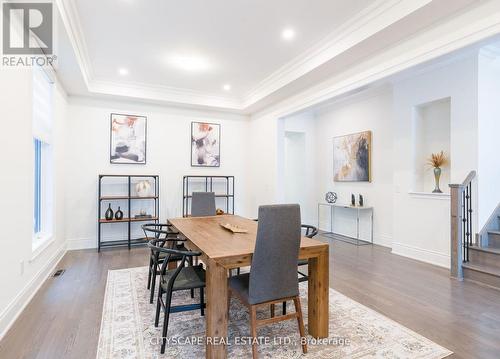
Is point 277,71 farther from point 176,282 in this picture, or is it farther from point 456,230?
point 176,282

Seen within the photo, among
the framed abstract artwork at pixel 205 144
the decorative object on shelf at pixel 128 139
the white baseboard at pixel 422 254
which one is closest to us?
the white baseboard at pixel 422 254

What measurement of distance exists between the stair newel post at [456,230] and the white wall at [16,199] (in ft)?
15.3

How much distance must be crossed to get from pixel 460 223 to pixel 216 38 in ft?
12.6

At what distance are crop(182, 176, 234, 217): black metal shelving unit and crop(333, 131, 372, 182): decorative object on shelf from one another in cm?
240

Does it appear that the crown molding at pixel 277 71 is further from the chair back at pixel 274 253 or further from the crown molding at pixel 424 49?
the chair back at pixel 274 253

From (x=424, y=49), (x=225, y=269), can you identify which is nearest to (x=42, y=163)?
(x=225, y=269)

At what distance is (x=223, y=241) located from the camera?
232cm

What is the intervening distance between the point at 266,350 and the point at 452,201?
308cm

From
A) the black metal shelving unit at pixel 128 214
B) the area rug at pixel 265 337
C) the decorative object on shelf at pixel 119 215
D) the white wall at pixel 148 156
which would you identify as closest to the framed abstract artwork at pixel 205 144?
the white wall at pixel 148 156

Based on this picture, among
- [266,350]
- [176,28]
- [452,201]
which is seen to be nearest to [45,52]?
[176,28]

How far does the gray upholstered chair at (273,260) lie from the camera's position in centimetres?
189

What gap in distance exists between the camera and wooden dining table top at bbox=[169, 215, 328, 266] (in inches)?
77.5

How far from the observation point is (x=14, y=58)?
8.66 ft

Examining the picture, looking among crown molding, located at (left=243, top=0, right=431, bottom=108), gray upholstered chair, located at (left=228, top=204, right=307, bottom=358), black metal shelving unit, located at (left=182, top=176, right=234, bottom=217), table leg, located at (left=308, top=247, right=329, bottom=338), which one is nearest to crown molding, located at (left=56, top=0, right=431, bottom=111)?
crown molding, located at (left=243, top=0, right=431, bottom=108)
